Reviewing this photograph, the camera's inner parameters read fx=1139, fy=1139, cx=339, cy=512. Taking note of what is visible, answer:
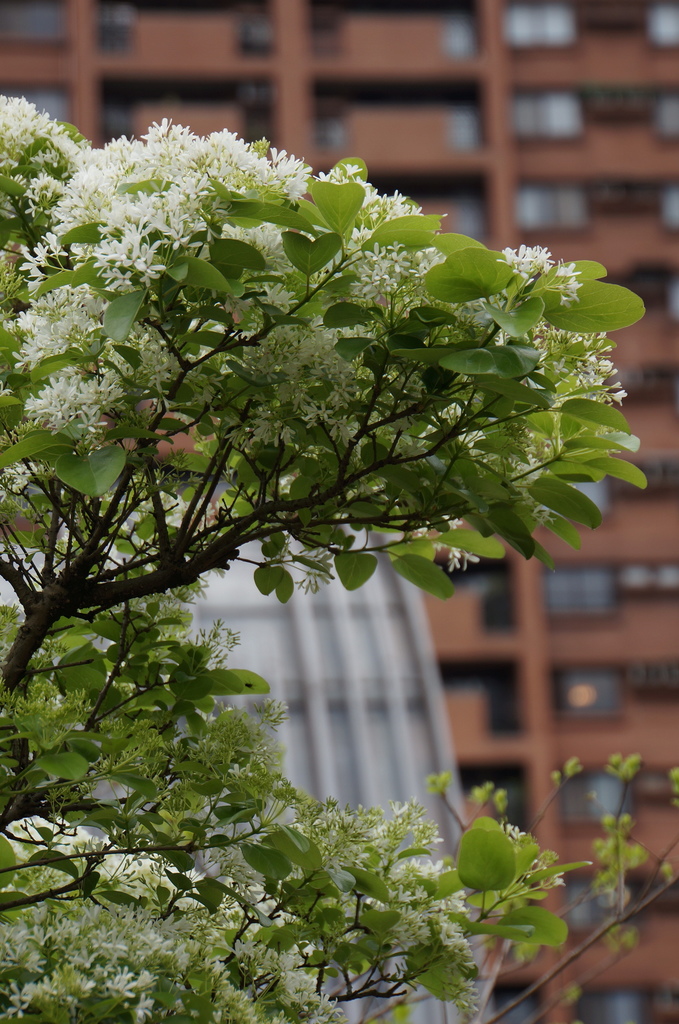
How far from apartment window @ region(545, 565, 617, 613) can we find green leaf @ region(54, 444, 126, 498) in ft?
46.9

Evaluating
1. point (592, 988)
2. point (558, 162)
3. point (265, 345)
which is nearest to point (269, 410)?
point (265, 345)

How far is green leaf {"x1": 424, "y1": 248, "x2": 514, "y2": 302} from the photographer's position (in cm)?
133

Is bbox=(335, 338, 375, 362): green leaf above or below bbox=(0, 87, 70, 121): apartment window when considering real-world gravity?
below

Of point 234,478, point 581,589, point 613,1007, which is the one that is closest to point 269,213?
point 234,478

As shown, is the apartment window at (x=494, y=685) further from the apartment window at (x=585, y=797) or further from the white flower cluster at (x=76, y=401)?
the white flower cluster at (x=76, y=401)

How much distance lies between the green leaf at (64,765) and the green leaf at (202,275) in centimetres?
58

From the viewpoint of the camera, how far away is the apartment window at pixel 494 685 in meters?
14.7

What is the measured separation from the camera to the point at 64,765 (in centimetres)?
135

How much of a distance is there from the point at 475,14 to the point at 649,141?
10.1 feet

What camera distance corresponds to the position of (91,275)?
1361 millimetres

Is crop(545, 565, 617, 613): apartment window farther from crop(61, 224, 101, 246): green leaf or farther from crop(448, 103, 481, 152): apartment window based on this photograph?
crop(61, 224, 101, 246): green leaf

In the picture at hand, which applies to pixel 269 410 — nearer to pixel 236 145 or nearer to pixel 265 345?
pixel 265 345

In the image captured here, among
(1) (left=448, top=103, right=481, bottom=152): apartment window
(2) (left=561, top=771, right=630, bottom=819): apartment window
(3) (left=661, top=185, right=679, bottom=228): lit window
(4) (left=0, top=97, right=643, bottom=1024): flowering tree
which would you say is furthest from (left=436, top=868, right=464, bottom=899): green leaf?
(3) (left=661, top=185, right=679, bottom=228): lit window

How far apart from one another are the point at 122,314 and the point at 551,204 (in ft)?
53.1
